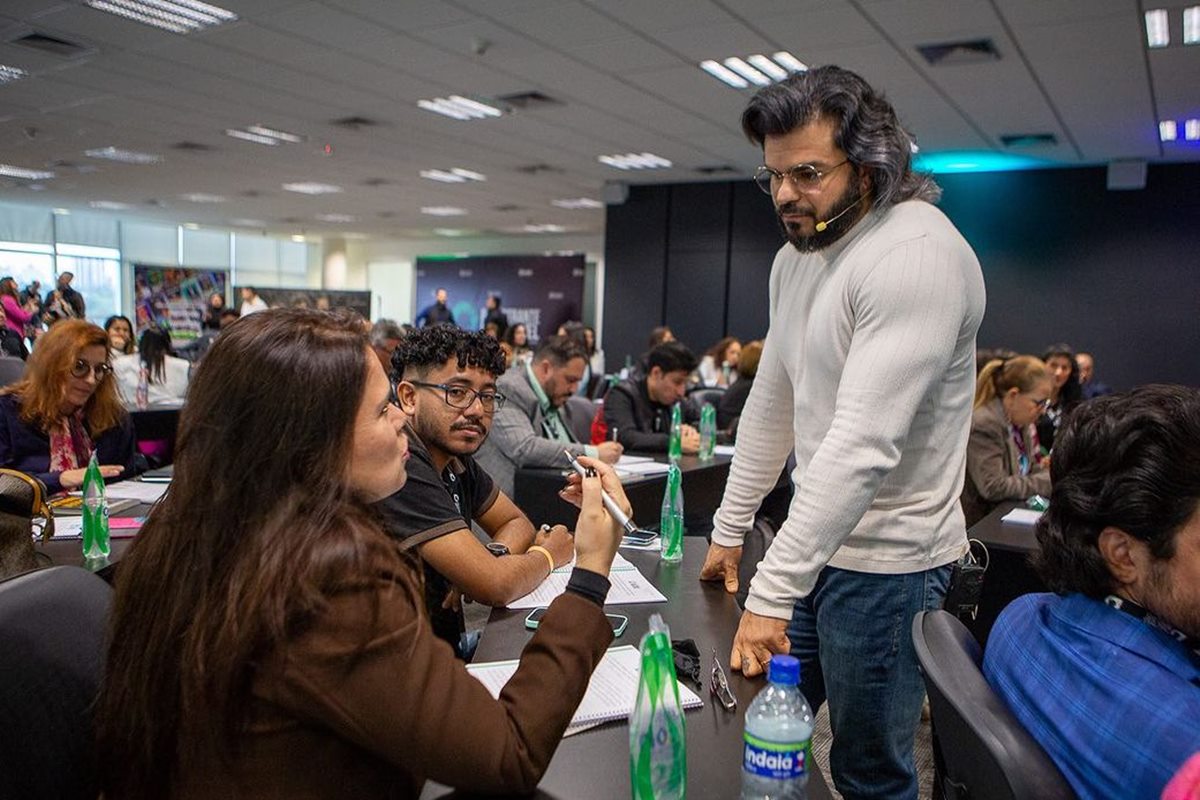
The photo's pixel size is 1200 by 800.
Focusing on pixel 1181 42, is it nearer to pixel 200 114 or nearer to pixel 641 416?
pixel 641 416

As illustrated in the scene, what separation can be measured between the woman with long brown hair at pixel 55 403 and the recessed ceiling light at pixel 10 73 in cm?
423

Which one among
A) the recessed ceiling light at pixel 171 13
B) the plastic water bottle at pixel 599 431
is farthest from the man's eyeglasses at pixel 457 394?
the recessed ceiling light at pixel 171 13

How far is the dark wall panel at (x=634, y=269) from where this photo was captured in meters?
10.7

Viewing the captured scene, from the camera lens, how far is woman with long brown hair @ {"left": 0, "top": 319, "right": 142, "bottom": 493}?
→ 3037 millimetres

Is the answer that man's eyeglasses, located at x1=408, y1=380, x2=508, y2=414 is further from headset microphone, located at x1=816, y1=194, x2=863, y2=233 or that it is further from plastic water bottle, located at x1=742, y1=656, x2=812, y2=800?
plastic water bottle, located at x1=742, y1=656, x2=812, y2=800

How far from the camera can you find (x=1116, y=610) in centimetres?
102

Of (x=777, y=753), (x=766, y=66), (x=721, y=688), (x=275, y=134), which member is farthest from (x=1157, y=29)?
(x=275, y=134)

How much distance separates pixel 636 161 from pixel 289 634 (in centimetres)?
879

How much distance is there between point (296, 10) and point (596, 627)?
15.6 ft

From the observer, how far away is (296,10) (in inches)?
188

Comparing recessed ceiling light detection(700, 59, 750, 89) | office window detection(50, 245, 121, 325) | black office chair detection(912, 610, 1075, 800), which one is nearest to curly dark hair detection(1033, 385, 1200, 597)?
black office chair detection(912, 610, 1075, 800)

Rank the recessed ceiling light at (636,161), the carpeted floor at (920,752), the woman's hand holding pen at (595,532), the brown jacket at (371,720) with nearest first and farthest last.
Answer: the brown jacket at (371,720) < the woman's hand holding pen at (595,532) < the carpeted floor at (920,752) < the recessed ceiling light at (636,161)

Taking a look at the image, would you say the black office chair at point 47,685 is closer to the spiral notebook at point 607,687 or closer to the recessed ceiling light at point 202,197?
the spiral notebook at point 607,687

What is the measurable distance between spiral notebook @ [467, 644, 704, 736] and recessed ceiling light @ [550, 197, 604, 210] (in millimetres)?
10883
